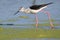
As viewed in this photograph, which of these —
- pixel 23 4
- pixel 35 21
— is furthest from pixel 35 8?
pixel 23 4

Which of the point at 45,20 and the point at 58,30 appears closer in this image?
the point at 58,30

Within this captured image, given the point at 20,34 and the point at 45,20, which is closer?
the point at 20,34

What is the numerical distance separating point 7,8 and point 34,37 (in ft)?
23.7

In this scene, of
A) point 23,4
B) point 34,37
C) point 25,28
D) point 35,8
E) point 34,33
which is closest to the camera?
point 34,37

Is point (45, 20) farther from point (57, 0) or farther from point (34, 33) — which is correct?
point (57, 0)

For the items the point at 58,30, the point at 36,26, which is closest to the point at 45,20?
the point at 36,26

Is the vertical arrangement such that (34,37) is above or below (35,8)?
below

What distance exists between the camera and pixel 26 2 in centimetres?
2028

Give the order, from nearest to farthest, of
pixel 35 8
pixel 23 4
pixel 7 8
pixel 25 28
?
1. pixel 25 28
2. pixel 35 8
3. pixel 7 8
4. pixel 23 4

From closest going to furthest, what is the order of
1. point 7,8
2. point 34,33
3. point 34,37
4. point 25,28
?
1. point 34,37
2. point 34,33
3. point 25,28
4. point 7,8

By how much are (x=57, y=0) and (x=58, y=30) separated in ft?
26.9

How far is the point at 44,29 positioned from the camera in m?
12.6

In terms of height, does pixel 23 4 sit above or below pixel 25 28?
above

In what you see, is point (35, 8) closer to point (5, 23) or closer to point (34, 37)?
point (5, 23)
